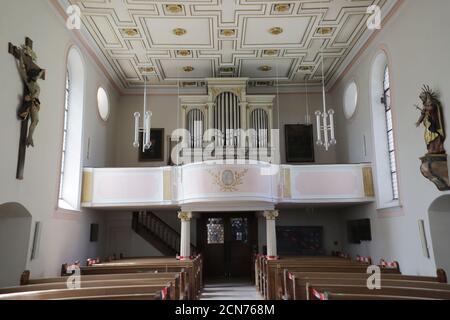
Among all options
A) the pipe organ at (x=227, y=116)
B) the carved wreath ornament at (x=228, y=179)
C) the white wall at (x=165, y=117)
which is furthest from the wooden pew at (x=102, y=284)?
the white wall at (x=165, y=117)

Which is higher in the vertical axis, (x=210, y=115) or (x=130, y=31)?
(x=130, y=31)

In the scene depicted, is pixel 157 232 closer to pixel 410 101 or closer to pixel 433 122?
pixel 410 101

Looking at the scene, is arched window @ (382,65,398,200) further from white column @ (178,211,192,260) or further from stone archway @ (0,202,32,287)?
stone archway @ (0,202,32,287)

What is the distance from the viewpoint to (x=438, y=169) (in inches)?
269

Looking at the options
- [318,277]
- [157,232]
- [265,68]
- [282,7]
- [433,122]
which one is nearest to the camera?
[318,277]

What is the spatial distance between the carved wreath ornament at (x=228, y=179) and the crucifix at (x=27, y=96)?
4.59 metres

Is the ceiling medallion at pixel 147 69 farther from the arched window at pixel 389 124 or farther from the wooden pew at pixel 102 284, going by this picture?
the wooden pew at pixel 102 284

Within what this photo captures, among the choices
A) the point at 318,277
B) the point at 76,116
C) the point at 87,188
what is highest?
the point at 76,116

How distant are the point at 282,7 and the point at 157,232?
8.78 meters

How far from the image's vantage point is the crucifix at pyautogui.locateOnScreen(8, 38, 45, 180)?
7.16 metres

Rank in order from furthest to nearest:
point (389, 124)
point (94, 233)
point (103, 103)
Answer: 1. point (103, 103)
2. point (94, 233)
3. point (389, 124)

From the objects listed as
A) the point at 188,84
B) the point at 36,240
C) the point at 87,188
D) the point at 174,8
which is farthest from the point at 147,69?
the point at 36,240
